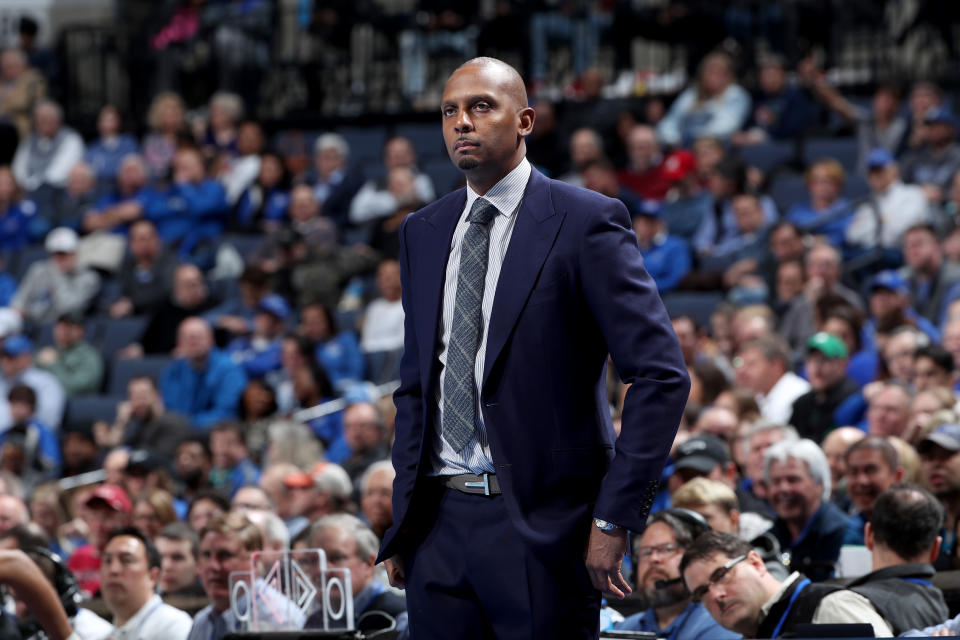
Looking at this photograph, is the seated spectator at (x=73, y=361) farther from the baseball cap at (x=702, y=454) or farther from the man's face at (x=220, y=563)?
the baseball cap at (x=702, y=454)

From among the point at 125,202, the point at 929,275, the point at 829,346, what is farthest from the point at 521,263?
the point at 125,202

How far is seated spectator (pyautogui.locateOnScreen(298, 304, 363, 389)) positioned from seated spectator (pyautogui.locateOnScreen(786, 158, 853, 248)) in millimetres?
3227

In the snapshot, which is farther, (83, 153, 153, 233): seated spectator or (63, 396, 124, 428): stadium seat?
(83, 153, 153, 233): seated spectator

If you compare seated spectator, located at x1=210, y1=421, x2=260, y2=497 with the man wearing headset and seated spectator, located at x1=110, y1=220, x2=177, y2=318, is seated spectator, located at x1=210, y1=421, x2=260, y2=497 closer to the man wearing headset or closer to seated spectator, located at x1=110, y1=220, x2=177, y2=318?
seated spectator, located at x1=110, y1=220, x2=177, y2=318

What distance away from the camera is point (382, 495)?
6.43m

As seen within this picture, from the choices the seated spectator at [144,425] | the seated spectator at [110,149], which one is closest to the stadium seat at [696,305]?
the seated spectator at [144,425]

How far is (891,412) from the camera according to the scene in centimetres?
721

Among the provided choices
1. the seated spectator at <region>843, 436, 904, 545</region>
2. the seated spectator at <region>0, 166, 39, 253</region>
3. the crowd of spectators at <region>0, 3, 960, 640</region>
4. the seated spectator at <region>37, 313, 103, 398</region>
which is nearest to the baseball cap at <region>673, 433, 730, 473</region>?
the crowd of spectators at <region>0, 3, 960, 640</region>

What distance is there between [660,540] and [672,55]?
9523 mm

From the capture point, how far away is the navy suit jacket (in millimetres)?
2855

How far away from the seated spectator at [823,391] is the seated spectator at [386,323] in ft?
11.2

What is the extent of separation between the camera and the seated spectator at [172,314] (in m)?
11.9

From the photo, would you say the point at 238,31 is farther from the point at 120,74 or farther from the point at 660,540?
the point at 660,540

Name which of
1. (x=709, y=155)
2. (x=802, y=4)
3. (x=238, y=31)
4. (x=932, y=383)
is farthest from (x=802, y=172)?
(x=238, y=31)
